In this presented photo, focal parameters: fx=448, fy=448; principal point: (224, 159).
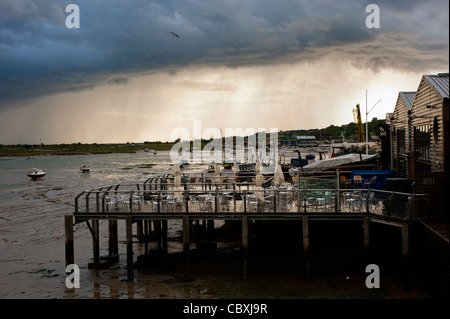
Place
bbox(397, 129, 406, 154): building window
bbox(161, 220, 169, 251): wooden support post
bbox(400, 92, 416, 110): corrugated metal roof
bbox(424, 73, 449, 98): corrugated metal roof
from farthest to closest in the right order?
bbox(397, 129, 406, 154): building window
bbox(400, 92, 416, 110): corrugated metal roof
bbox(161, 220, 169, 251): wooden support post
bbox(424, 73, 449, 98): corrugated metal roof

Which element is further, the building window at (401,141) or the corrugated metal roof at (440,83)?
the building window at (401,141)

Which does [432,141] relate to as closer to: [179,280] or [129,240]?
[179,280]

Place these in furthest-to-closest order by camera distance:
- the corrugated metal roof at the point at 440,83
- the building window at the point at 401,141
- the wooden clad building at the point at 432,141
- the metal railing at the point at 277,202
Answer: the building window at the point at 401,141, the corrugated metal roof at the point at 440,83, the metal railing at the point at 277,202, the wooden clad building at the point at 432,141

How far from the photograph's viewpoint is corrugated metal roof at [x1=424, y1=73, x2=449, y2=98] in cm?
1937

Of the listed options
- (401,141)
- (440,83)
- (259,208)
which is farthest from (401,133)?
(259,208)

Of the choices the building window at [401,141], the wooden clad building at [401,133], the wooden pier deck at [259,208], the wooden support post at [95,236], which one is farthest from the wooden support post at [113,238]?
the building window at [401,141]

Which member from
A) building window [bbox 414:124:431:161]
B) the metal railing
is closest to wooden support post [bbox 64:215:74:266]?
the metal railing

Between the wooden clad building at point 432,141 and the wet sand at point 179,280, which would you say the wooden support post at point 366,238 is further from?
the wooden clad building at point 432,141

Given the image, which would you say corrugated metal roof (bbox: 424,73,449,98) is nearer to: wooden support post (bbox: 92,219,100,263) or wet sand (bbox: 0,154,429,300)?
wet sand (bbox: 0,154,429,300)

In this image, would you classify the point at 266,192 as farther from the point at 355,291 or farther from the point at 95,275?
the point at 95,275

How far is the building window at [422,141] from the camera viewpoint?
2250cm

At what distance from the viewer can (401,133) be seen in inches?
1206

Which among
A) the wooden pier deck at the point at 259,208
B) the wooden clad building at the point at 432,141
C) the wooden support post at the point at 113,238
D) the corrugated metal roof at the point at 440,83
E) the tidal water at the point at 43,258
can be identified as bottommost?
the tidal water at the point at 43,258

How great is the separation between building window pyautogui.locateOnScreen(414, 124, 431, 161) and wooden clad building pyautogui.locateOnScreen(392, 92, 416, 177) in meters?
1.46
